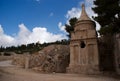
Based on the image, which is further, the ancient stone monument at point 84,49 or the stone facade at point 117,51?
the ancient stone monument at point 84,49

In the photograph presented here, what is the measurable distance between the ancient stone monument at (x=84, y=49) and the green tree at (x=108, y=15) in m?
2.00

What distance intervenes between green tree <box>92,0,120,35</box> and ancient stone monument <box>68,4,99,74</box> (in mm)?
1996

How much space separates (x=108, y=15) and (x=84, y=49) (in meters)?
6.84

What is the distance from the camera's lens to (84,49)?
80.5 ft

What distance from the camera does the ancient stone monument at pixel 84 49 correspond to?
76.7 feet

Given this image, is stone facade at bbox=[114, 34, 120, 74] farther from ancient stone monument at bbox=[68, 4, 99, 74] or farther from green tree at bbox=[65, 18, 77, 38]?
green tree at bbox=[65, 18, 77, 38]

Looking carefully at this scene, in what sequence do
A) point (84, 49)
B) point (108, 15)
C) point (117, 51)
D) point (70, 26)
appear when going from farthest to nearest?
point (70, 26), point (108, 15), point (84, 49), point (117, 51)

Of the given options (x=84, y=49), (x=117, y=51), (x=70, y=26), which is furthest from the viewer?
(x=70, y=26)

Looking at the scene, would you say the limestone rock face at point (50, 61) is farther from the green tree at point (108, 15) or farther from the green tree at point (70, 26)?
the green tree at point (70, 26)

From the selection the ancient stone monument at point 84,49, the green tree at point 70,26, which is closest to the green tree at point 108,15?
the ancient stone monument at point 84,49

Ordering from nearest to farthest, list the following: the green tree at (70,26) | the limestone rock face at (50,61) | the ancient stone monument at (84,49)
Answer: the ancient stone monument at (84,49) < the limestone rock face at (50,61) < the green tree at (70,26)

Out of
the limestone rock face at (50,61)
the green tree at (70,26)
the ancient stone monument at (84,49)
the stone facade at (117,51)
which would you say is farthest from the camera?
the green tree at (70,26)

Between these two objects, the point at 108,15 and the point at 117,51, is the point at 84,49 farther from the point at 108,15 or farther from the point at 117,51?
the point at 108,15

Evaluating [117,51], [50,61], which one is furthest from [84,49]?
[50,61]
